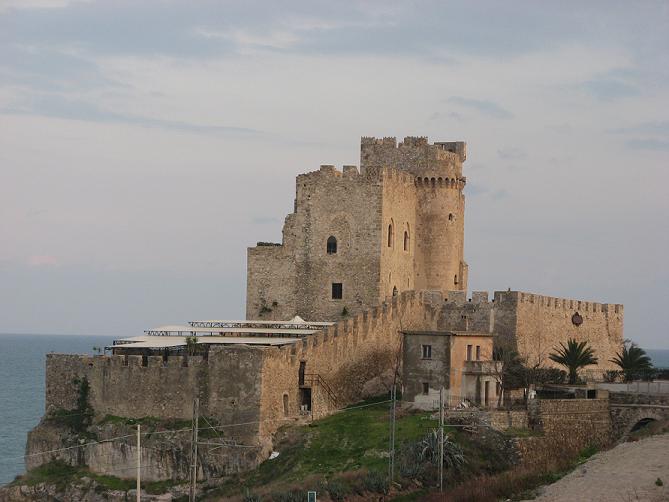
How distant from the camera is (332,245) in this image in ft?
203

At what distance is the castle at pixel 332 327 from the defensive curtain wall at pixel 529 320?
0.06m

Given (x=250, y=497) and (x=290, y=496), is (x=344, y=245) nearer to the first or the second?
(x=250, y=497)

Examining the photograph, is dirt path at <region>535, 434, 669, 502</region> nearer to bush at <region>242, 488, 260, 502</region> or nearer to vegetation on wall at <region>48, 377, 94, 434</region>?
bush at <region>242, 488, 260, 502</region>

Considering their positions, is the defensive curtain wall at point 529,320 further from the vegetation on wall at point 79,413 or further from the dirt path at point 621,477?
the vegetation on wall at point 79,413

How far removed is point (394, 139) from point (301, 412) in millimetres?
17099

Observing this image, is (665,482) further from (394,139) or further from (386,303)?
(394,139)

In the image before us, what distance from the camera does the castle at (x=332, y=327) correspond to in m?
52.2

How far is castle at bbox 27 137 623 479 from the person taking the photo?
52.2 metres

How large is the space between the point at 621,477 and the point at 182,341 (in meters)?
19.4

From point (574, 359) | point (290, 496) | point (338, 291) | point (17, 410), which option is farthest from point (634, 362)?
point (17, 410)

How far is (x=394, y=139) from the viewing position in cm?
6600


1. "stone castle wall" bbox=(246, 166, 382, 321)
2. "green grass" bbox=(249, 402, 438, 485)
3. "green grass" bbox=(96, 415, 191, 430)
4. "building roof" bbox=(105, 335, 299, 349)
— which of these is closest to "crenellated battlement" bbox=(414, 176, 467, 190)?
"stone castle wall" bbox=(246, 166, 382, 321)

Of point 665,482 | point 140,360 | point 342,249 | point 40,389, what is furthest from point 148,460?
point 40,389

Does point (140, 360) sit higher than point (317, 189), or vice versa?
point (317, 189)
